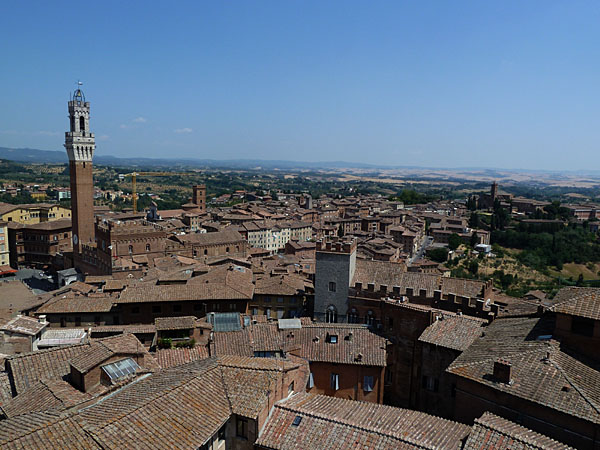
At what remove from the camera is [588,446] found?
603 inches

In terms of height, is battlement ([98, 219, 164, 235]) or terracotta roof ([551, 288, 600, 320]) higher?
terracotta roof ([551, 288, 600, 320])

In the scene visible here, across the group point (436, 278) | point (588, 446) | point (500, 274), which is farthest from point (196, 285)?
point (500, 274)

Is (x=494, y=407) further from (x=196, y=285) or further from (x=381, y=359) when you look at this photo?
(x=196, y=285)

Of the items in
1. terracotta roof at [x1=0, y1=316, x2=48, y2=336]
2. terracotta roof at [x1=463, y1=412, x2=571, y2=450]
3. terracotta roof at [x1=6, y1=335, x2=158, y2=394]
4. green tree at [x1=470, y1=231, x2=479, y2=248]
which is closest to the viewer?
terracotta roof at [x1=463, y1=412, x2=571, y2=450]

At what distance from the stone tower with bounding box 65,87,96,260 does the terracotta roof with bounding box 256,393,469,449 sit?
57572 mm

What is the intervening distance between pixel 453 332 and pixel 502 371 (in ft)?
20.4

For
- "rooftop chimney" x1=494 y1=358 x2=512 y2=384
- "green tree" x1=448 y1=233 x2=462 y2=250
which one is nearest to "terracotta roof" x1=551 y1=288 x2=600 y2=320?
"rooftop chimney" x1=494 y1=358 x2=512 y2=384

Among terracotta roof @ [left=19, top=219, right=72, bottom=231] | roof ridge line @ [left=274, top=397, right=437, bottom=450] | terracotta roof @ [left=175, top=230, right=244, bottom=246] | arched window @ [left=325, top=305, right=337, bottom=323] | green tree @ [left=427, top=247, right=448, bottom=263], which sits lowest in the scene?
green tree @ [left=427, top=247, right=448, bottom=263]

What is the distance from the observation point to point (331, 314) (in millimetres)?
31266

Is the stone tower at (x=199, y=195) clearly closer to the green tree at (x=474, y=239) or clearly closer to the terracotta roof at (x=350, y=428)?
the green tree at (x=474, y=239)

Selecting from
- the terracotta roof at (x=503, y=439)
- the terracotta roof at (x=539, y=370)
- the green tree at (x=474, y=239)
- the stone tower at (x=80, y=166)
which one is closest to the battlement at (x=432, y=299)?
the terracotta roof at (x=539, y=370)

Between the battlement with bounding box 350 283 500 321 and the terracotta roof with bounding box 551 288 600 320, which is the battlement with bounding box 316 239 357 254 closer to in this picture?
the battlement with bounding box 350 283 500 321

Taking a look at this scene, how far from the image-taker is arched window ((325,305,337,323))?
31.1 m

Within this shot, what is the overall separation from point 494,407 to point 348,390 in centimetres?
Answer: 806
